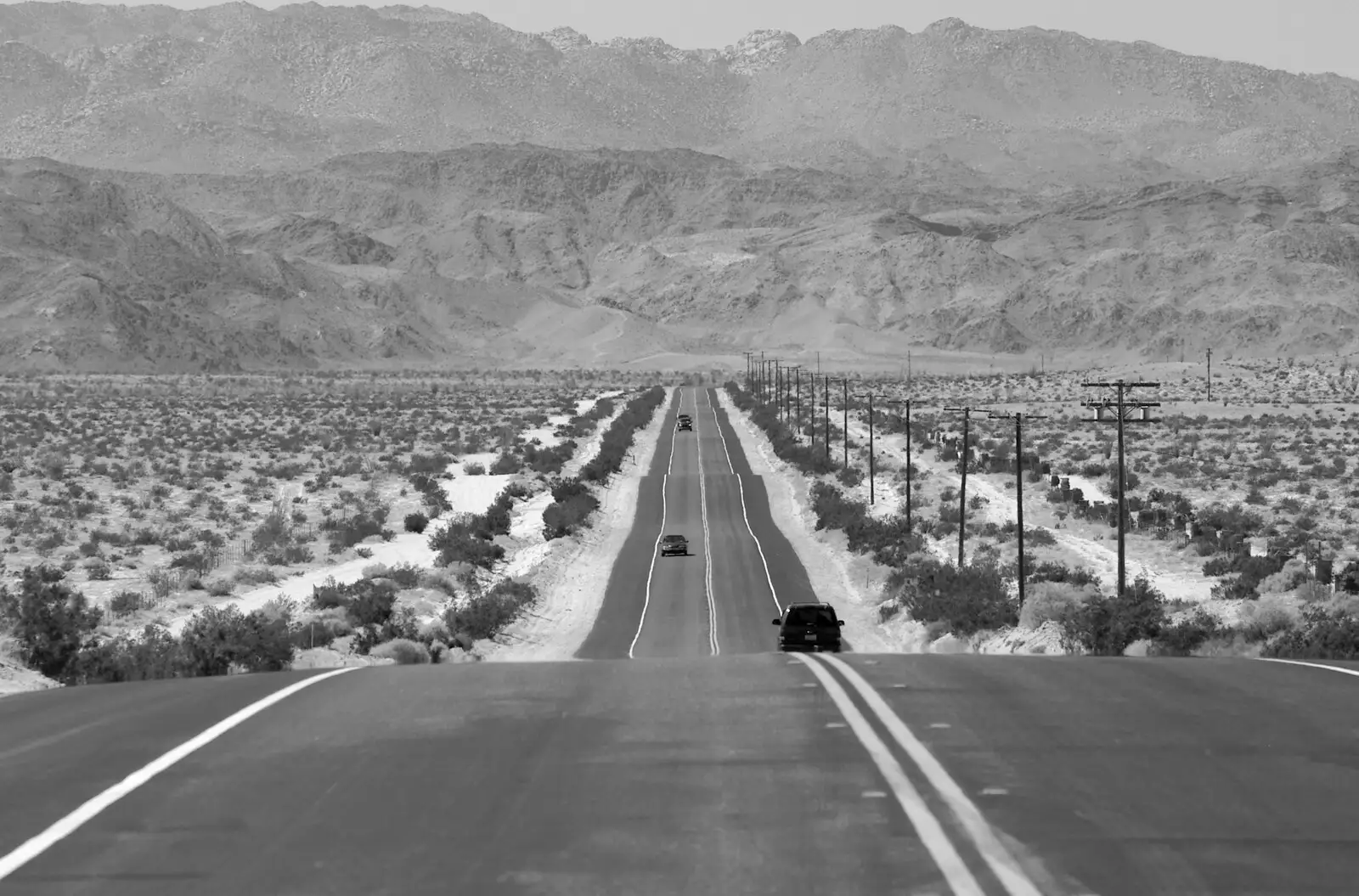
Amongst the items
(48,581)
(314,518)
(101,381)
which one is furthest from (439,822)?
(101,381)

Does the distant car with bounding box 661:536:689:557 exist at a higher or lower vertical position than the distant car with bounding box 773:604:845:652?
lower

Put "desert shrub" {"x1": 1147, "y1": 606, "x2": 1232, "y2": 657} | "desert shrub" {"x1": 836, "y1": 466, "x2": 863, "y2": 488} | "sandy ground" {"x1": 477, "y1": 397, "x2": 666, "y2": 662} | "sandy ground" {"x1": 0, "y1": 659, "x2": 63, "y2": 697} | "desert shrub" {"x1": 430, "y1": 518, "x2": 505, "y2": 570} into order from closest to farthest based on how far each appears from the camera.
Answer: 1. "sandy ground" {"x1": 0, "y1": 659, "x2": 63, "y2": 697}
2. "desert shrub" {"x1": 1147, "y1": 606, "x2": 1232, "y2": 657}
3. "sandy ground" {"x1": 477, "y1": 397, "x2": 666, "y2": 662}
4. "desert shrub" {"x1": 430, "y1": 518, "x2": 505, "y2": 570}
5. "desert shrub" {"x1": 836, "y1": 466, "x2": 863, "y2": 488}

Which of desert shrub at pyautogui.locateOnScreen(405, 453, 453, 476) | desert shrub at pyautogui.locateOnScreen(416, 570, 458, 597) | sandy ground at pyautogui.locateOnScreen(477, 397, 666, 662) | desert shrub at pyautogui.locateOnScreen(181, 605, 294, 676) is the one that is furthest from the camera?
desert shrub at pyautogui.locateOnScreen(405, 453, 453, 476)

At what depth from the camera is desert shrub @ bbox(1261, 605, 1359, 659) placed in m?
20.8

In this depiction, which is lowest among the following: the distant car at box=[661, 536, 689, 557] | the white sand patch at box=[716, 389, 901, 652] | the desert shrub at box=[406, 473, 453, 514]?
the white sand patch at box=[716, 389, 901, 652]

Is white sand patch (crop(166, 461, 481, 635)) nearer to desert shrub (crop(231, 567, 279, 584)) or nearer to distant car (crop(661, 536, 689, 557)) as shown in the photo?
desert shrub (crop(231, 567, 279, 584))

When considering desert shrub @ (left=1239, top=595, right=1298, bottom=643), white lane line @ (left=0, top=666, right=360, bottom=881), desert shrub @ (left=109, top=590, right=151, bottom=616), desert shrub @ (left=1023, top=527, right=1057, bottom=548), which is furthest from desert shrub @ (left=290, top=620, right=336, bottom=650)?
desert shrub @ (left=1023, top=527, right=1057, bottom=548)

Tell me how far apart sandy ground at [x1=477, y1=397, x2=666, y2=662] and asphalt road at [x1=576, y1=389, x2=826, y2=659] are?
51cm

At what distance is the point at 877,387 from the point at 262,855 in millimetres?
166473

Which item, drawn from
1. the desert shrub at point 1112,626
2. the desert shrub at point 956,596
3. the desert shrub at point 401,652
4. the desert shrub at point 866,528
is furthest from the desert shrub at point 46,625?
the desert shrub at point 866,528

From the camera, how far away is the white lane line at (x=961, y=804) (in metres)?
6.71

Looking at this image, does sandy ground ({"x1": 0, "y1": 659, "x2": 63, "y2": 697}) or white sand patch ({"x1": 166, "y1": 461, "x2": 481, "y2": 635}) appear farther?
white sand patch ({"x1": 166, "y1": 461, "x2": 481, "y2": 635})

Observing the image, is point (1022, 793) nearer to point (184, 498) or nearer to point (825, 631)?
point (825, 631)

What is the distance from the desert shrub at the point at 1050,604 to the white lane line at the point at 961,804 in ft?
64.0
